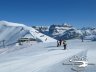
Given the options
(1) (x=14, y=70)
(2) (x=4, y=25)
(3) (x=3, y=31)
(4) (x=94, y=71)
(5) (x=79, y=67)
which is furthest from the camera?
(2) (x=4, y=25)

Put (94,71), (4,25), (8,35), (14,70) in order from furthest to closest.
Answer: (4,25), (8,35), (14,70), (94,71)

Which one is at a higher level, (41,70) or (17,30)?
(17,30)

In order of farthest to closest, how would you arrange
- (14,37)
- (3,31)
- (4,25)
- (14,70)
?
(4,25)
(3,31)
(14,37)
(14,70)

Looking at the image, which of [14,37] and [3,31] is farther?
[3,31]

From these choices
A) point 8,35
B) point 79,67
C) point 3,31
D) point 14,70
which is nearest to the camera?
point 79,67

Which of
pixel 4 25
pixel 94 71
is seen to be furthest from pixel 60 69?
pixel 4 25

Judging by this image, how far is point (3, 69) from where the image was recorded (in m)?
17.7

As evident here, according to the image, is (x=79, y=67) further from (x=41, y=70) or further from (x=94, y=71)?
(x=41, y=70)

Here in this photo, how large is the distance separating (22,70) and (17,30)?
155 m

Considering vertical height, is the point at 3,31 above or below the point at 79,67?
above

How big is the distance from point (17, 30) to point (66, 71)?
156 m

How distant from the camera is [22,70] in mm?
17391

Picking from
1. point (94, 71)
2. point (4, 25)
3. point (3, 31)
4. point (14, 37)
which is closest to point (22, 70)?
point (94, 71)

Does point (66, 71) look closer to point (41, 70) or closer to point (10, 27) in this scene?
point (41, 70)
